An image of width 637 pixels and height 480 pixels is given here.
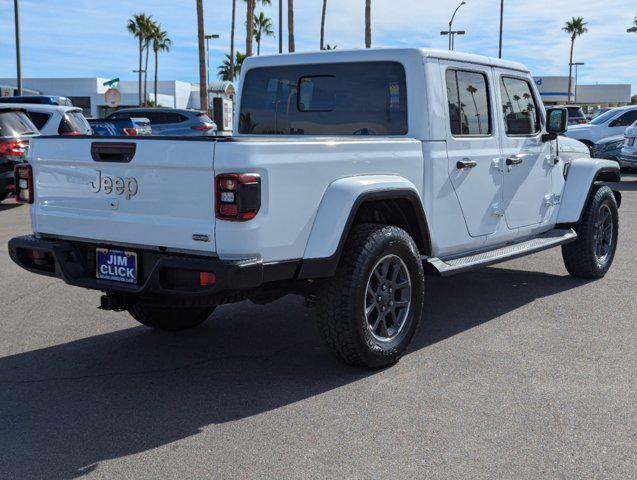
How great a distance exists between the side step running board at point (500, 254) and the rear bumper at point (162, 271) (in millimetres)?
1340

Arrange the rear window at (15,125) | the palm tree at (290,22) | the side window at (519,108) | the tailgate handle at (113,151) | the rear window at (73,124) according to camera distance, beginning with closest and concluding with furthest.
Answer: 1. the tailgate handle at (113,151)
2. the side window at (519,108)
3. the rear window at (15,125)
4. the rear window at (73,124)
5. the palm tree at (290,22)

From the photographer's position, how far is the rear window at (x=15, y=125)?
1302cm

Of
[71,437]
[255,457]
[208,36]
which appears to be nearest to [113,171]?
[71,437]

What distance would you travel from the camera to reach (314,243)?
4293 mm

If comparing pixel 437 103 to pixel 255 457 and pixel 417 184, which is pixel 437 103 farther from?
pixel 255 457

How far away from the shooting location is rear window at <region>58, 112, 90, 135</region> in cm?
1483

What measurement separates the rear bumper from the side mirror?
11.3 ft

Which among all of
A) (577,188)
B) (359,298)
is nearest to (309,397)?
(359,298)

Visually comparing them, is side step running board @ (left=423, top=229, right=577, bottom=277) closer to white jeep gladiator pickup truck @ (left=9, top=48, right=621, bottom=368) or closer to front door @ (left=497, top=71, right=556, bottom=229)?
white jeep gladiator pickup truck @ (left=9, top=48, right=621, bottom=368)

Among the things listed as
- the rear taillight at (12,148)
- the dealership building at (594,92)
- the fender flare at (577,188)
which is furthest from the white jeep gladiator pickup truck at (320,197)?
the dealership building at (594,92)

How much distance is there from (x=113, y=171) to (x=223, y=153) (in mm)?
831

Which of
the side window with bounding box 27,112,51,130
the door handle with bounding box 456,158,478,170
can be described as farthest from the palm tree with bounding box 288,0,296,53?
the door handle with bounding box 456,158,478,170

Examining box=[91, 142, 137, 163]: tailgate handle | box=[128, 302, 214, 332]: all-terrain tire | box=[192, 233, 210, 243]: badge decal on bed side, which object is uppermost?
box=[91, 142, 137, 163]: tailgate handle

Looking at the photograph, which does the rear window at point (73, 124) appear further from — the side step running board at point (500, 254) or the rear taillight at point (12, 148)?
the side step running board at point (500, 254)
